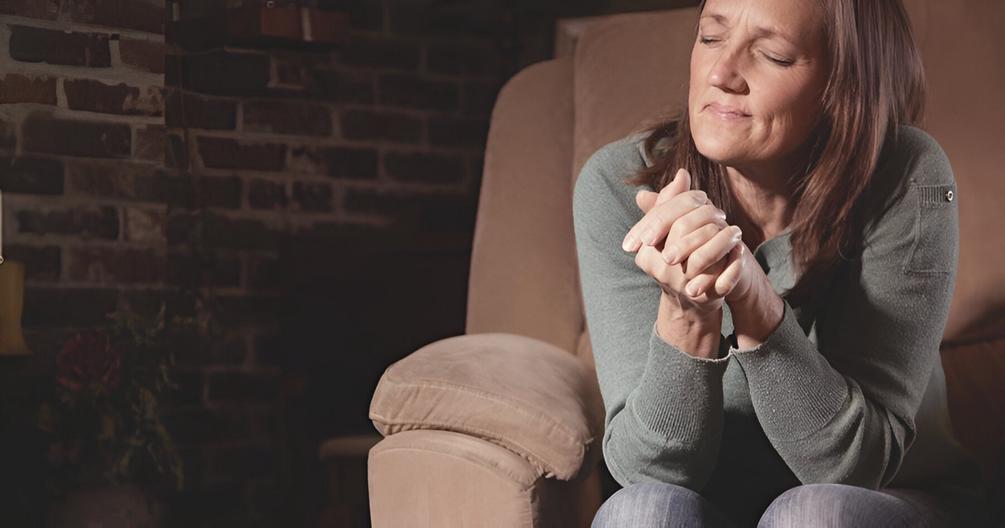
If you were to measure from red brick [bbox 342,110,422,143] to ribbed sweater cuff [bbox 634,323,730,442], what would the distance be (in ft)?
5.58

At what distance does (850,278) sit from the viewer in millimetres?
1323

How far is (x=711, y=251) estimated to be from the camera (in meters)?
1.07

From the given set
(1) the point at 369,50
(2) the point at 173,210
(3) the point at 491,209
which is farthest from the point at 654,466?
(1) the point at 369,50

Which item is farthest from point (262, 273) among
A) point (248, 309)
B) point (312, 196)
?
point (312, 196)

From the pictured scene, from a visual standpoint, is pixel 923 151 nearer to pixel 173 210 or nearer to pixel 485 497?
pixel 485 497

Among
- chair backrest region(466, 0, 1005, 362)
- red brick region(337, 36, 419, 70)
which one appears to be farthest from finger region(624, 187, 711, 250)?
red brick region(337, 36, 419, 70)

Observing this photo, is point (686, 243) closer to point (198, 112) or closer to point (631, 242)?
point (631, 242)

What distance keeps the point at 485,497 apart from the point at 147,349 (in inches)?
41.2

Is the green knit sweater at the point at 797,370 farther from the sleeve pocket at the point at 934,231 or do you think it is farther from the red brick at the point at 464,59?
the red brick at the point at 464,59

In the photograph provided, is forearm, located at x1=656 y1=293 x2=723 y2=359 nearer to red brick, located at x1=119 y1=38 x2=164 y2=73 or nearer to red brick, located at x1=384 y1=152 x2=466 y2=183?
red brick, located at x1=119 y1=38 x2=164 y2=73

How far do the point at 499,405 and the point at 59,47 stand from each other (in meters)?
1.28

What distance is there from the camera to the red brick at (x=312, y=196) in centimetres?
273

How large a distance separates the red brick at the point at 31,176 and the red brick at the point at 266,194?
0.50 metres

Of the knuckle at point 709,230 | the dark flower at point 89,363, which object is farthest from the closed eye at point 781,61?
the dark flower at point 89,363
